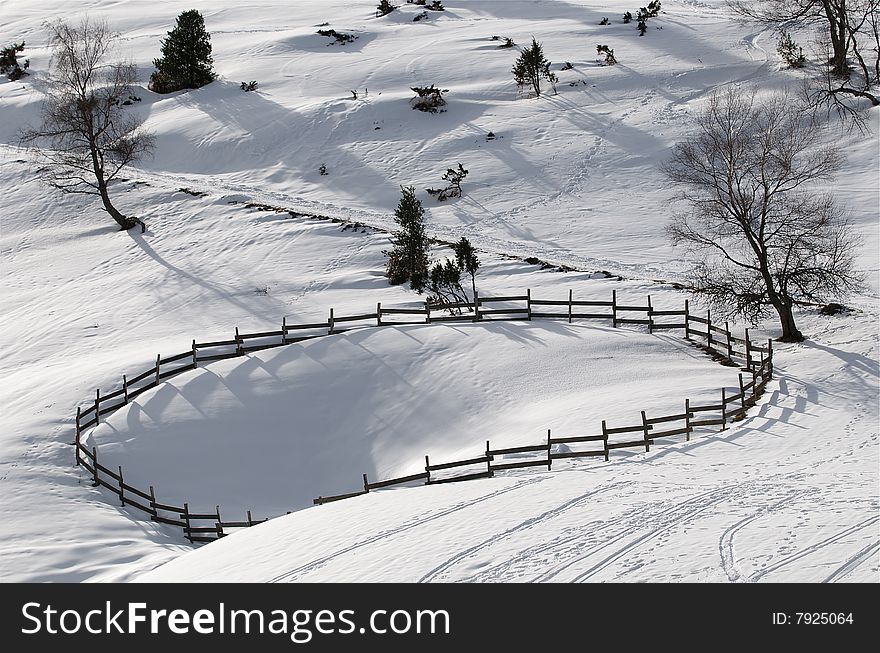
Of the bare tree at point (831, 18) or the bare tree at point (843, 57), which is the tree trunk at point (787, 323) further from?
the bare tree at point (831, 18)

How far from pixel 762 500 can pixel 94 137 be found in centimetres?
3243

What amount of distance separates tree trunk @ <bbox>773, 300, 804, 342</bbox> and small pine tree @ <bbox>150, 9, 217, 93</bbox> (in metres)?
40.9

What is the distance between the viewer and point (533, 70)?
145 ft

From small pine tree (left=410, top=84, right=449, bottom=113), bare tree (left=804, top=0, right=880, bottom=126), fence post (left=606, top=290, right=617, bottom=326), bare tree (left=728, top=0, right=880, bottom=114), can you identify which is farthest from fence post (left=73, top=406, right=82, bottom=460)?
bare tree (left=804, top=0, right=880, bottom=126)

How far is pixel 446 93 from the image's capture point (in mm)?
45531

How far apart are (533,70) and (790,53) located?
13502mm

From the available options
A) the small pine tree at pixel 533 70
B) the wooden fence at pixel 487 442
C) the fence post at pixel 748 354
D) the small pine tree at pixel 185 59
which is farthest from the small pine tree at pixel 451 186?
the small pine tree at pixel 185 59

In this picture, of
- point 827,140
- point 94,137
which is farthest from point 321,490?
point 827,140

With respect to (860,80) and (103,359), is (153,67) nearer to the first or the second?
(103,359)

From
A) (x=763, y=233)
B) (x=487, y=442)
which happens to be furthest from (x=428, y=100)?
(x=487, y=442)

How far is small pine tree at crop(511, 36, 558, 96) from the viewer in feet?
144

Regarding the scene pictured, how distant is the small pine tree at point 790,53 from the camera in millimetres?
41094

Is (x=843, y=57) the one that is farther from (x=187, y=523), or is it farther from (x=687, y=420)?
(x=187, y=523)
